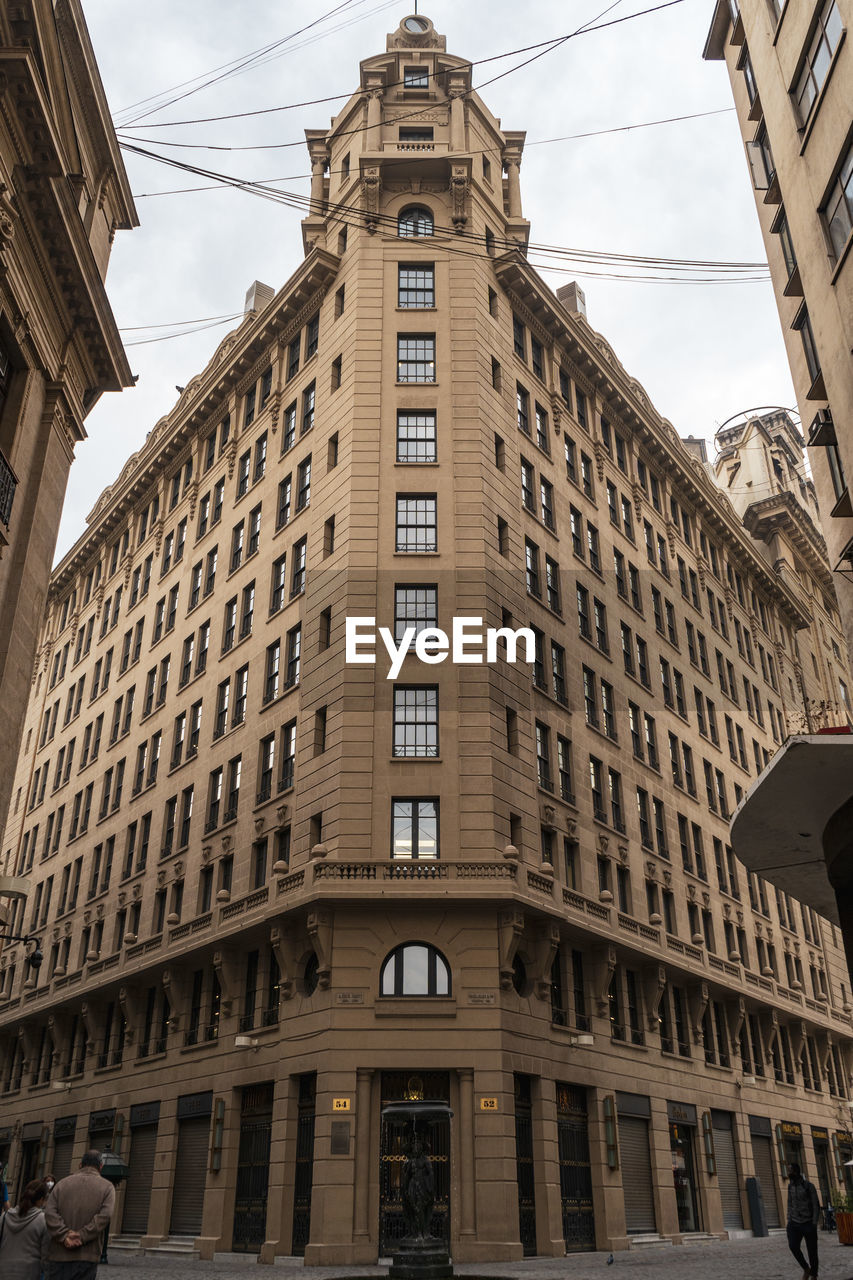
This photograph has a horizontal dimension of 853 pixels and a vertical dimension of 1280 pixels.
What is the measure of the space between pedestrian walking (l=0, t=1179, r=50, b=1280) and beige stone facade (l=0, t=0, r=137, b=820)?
11.3 metres

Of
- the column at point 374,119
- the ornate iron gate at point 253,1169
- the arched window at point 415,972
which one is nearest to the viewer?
the arched window at point 415,972

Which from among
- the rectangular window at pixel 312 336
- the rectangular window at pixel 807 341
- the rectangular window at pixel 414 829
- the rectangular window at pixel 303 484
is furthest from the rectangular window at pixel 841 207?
the rectangular window at pixel 312 336

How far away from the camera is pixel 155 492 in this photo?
2093 inches

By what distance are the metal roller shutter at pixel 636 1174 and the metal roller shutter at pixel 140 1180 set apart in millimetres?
14828

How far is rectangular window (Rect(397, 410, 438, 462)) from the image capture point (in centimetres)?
3484

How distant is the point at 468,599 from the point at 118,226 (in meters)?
13.9

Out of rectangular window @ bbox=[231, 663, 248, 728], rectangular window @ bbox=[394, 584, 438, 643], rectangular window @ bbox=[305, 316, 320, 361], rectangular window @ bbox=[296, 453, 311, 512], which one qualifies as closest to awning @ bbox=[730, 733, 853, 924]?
rectangular window @ bbox=[394, 584, 438, 643]

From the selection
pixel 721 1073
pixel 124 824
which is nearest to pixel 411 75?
pixel 124 824

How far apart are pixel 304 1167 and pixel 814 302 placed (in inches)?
906

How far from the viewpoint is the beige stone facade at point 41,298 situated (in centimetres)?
1942

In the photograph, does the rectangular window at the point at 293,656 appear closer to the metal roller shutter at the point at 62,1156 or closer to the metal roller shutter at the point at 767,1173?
the metal roller shutter at the point at 62,1156

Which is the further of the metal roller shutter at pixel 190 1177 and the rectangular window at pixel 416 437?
the rectangular window at pixel 416 437

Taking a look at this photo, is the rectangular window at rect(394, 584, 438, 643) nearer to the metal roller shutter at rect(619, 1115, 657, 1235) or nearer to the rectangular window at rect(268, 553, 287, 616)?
the rectangular window at rect(268, 553, 287, 616)

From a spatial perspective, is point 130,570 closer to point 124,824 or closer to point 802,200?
point 124,824
